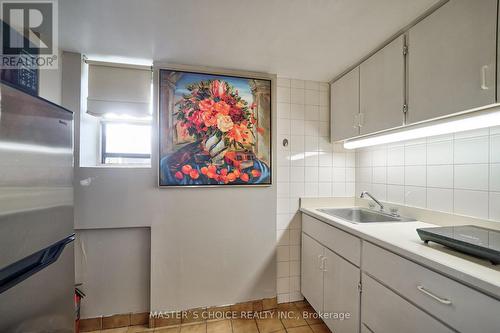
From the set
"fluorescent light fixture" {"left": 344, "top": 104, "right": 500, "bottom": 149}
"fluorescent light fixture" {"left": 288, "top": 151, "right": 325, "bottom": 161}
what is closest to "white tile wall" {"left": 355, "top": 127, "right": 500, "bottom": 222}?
"fluorescent light fixture" {"left": 344, "top": 104, "right": 500, "bottom": 149}

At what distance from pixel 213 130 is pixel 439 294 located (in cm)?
163

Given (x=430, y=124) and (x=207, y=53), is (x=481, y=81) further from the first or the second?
(x=207, y=53)

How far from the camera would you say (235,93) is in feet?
5.86

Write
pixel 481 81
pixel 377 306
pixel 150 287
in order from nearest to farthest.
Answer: pixel 481 81, pixel 377 306, pixel 150 287

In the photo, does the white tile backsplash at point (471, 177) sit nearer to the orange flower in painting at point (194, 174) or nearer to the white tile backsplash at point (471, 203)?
the white tile backsplash at point (471, 203)

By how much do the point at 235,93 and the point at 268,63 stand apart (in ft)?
1.21

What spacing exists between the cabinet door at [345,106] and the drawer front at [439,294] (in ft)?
3.21

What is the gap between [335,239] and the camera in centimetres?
143

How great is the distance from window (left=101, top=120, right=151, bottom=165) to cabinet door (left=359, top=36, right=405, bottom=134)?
186cm

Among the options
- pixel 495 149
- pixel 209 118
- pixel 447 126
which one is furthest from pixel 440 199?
pixel 209 118

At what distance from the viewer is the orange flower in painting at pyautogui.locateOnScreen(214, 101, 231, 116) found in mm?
1746

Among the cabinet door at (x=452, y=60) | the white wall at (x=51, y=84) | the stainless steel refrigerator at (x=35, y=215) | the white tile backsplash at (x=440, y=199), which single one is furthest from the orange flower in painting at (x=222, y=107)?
the white tile backsplash at (x=440, y=199)

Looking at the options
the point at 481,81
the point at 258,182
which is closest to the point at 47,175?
the point at 258,182

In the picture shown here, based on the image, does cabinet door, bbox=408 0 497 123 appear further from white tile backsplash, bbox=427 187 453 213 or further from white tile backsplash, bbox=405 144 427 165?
white tile backsplash, bbox=427 187 453 213
